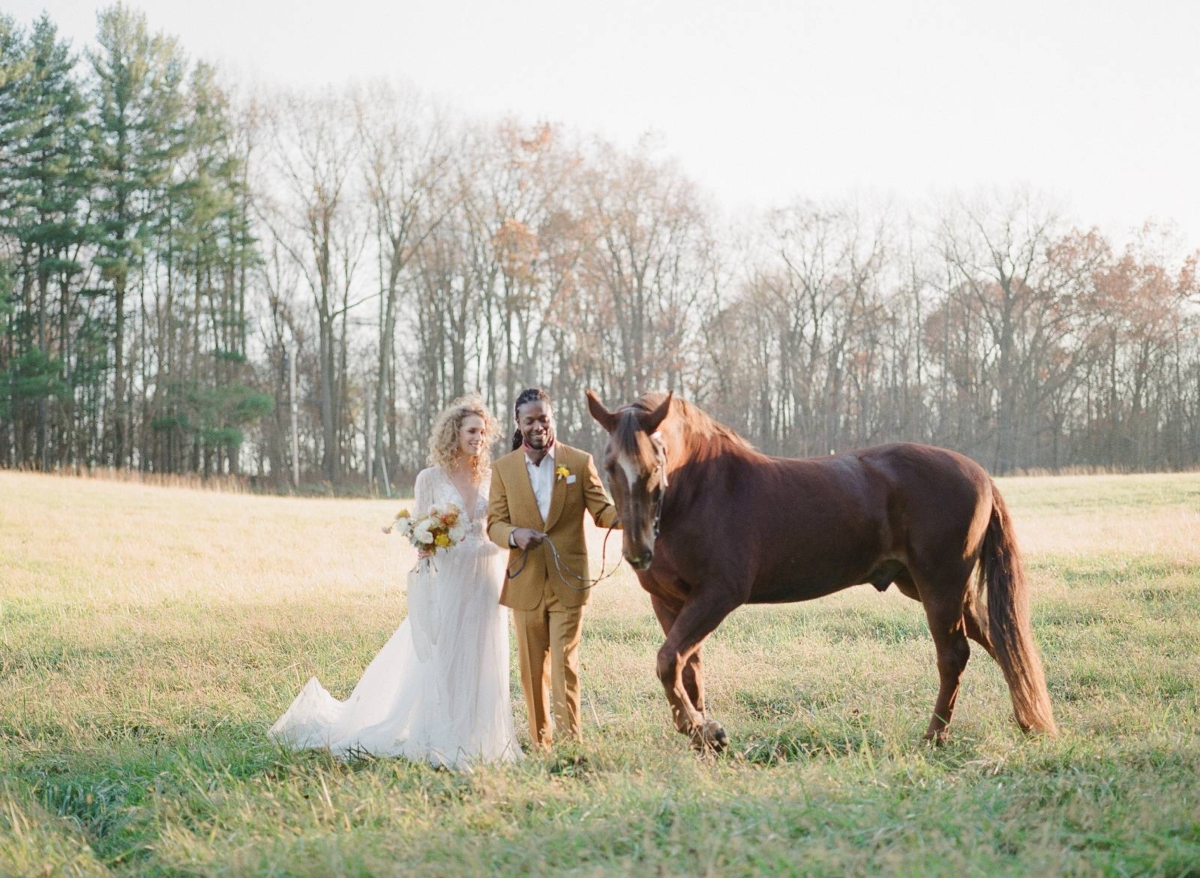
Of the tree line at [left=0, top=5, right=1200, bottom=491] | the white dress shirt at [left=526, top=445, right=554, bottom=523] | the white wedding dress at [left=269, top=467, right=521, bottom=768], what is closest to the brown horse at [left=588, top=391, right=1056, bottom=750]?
the white dress shirt at [left=526, top=445, right=554, bottom=523]

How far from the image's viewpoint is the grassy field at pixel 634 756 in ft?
11.4

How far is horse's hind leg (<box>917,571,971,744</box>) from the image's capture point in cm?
562

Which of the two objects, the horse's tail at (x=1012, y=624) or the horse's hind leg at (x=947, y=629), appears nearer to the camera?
the horse's tail at (x=1012, y=624)

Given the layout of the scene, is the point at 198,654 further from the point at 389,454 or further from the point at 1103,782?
the point at 389,454

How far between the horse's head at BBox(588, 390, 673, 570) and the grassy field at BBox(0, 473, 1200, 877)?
1099 millimetres

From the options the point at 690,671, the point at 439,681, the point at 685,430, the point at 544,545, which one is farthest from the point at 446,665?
the point at 685,430

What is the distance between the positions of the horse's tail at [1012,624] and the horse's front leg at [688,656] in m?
1.78

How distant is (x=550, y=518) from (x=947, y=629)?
8.26ft

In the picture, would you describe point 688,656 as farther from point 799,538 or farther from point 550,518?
point 550,518

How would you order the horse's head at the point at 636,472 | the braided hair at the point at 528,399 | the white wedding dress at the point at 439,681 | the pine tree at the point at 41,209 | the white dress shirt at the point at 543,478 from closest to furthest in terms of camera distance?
the horse's head at the point at 636,472, the white wedding dress at the point at 439,681, the braided hair at the point at 528,399, the white dress shirt at the point at 543,478, the pine tree at the point at 41,209

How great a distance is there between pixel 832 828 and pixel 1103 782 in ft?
4.59

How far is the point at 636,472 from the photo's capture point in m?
4.72

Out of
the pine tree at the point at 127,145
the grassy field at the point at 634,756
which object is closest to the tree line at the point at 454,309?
the pine tree at the point at 127,145

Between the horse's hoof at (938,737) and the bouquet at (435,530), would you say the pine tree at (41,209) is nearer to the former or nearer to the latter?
the bouquet at (435,530)
